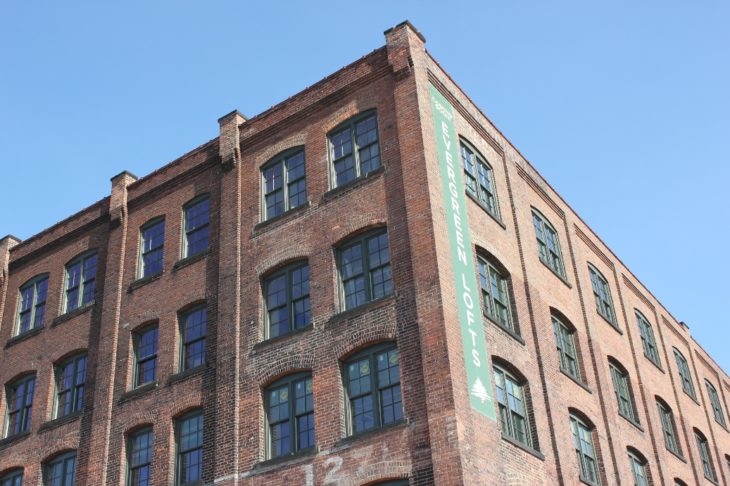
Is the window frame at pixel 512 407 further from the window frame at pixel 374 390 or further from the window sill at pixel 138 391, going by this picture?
the window sill at pixel 138 391

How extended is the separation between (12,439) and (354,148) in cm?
1357

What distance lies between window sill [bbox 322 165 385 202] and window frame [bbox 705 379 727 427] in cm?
2339

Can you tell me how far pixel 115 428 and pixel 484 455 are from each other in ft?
35.7

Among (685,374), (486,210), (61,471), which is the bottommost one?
(61,471)

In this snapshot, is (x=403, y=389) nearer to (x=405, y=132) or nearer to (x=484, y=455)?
(x=484, y=455)

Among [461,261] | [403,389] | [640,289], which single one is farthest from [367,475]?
[640,289]

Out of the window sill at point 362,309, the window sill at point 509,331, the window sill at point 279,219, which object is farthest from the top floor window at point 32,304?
the window sill at point 509,331

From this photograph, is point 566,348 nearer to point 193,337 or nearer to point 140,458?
point 193,337

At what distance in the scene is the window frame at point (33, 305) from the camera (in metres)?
30.2

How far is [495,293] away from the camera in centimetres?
2417

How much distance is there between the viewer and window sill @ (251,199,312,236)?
80.6 ft

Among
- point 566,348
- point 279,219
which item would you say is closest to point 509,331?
point 566,348

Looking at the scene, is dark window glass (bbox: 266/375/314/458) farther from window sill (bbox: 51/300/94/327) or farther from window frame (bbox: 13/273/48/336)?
window frame (bbox: 13/273/48/336)

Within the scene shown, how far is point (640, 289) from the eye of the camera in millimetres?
35875
